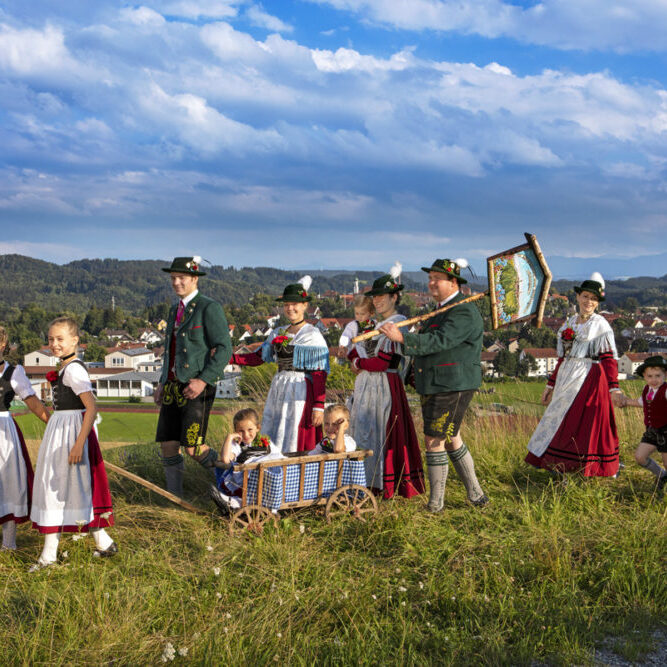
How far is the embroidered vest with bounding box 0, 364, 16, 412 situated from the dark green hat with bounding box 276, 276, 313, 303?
2.04 m

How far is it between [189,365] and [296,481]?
1.31m

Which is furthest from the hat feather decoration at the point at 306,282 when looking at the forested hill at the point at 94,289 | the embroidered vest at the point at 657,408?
the forested hill at the point at 94,289

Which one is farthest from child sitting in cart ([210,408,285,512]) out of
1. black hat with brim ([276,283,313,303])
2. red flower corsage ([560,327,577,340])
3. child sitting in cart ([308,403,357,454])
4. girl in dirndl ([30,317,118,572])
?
red flower corsage ([560,327,577,340])

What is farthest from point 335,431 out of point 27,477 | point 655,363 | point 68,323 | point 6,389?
point 655,363

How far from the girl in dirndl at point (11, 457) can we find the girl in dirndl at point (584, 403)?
4.18m

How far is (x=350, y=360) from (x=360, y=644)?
266cm

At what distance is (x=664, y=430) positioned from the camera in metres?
5.38

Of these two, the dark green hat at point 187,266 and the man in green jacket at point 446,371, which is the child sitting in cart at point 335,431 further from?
the dark green hat at point 187,266

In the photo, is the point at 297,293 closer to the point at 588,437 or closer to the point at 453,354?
the point at 453,354

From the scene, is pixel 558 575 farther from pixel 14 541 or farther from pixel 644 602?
pixel 14 541

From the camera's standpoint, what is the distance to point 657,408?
5.39 m

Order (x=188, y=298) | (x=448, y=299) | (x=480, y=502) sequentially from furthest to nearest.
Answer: (x=188, y=298), (x=480, y=502), (x=448, y=299)

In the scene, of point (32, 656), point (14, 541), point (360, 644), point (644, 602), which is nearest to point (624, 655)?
point (644, 602)

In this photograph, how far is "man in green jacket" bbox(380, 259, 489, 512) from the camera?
15.2 ft
